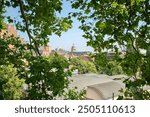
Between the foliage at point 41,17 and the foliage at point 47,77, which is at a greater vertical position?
the foliage at point 41,17

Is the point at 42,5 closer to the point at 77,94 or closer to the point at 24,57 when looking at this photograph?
the point at 24,57

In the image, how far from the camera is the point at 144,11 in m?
5.86

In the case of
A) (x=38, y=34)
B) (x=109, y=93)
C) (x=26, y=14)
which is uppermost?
(x=26, y=14)

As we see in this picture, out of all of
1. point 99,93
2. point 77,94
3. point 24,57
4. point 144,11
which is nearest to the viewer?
point 144,11

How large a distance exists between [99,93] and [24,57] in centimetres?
2218

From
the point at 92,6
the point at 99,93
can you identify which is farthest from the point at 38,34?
the point at 99,93

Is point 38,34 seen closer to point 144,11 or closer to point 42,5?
point 42,5

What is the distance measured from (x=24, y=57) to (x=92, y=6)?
1.93 meters

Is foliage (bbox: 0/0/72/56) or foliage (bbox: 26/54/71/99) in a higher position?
foliage (bbox: 0/0/72/56)

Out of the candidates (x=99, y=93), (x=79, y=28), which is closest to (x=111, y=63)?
(x=79, y=28)

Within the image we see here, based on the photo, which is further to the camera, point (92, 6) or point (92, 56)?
point (92, 56)

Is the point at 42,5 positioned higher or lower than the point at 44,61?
higher

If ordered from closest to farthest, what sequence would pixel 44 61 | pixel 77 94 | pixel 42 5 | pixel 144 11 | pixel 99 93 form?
pixel 44 61 < pixel 144 11 < pixel 42 5 < pixel 77 94 < pixel 99 93

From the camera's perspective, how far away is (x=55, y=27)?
7.28 m
